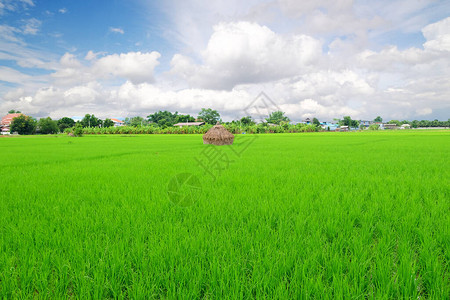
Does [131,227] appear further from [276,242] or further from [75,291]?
[276,242]

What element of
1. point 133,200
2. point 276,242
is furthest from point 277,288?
point 133,200

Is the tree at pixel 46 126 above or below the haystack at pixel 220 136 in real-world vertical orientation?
above

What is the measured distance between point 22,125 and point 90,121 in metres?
17.7

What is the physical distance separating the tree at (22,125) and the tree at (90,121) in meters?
13.9

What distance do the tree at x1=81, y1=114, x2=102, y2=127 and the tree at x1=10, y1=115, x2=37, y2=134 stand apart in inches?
547

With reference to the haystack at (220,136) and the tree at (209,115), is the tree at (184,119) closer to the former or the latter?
the tree at (209,115)

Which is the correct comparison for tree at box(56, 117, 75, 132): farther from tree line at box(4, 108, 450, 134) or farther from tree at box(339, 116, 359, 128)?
tree at box(339, 116, 359, 128)

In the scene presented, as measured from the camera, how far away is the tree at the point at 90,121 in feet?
198

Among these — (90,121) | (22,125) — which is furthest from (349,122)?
(22,125)

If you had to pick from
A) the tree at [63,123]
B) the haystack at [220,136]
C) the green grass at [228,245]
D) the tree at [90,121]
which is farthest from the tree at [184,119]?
the green grass at [228,245]

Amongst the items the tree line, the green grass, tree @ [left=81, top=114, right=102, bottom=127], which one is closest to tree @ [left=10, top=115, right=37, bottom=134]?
the tree line

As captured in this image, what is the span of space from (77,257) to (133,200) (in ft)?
4.64

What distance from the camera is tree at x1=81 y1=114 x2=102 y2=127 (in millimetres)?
60222

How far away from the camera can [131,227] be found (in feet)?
6.80
